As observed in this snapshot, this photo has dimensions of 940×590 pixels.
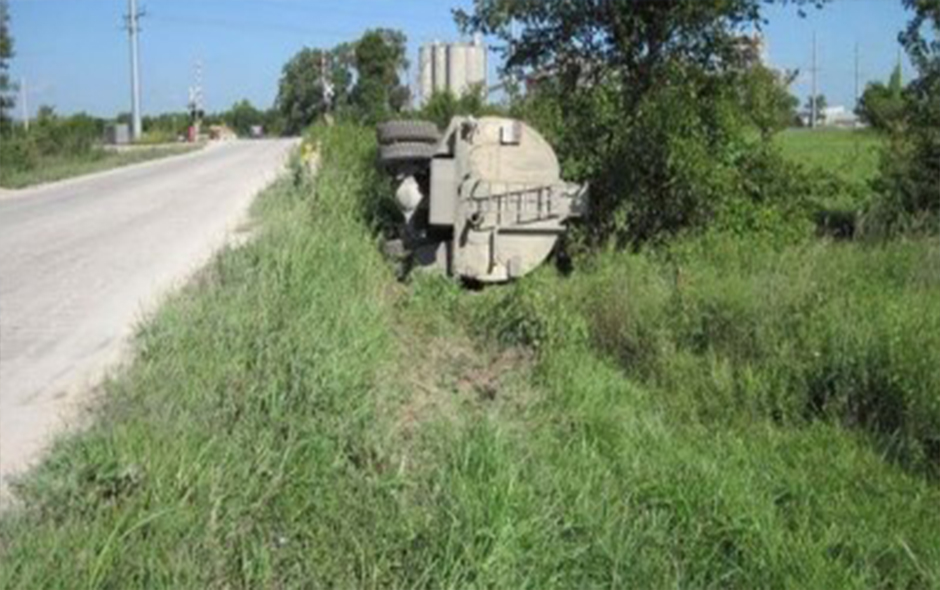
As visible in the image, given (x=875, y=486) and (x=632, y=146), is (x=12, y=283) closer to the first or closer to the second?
(x=632, y=146)

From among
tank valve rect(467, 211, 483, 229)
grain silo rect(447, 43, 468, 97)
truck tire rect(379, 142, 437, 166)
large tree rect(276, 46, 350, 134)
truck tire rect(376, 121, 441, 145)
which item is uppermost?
large tree rect(276, 46, 350, 134)

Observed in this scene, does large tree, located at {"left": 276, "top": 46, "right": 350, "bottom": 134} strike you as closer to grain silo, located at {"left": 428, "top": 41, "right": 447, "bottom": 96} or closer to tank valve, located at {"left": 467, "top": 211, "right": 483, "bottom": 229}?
grain silo, located at {"left": 428, "top": 41, "right": 447, "bottom": 96}

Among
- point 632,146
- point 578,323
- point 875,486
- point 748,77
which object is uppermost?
point 748,77

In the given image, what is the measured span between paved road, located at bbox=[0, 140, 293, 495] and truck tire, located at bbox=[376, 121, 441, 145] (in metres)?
2.36

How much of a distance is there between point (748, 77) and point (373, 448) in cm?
844

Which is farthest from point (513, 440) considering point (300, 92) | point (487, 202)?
point (300, 92)

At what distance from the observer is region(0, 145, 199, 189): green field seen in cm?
2677

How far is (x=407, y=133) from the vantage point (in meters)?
11.3

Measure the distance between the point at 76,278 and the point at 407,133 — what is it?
3733mm

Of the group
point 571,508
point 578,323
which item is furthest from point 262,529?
point 578,323

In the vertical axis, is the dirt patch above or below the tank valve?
below

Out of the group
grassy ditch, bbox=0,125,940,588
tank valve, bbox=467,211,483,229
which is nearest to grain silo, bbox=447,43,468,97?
tank valve, bbox=467,211,483,229

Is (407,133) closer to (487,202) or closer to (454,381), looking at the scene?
(487,202)

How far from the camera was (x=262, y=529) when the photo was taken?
152 inches
